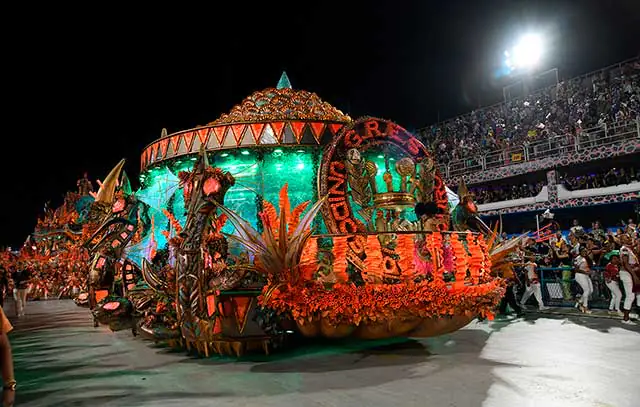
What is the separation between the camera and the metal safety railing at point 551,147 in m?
21.2

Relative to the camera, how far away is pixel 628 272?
11.3 meters

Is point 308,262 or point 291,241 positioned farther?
point 308,262

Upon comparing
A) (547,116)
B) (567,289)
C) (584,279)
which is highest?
(547,116)

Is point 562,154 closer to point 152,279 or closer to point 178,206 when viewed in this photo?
point 178,206

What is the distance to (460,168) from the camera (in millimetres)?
28047

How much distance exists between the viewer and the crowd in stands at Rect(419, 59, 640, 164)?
23.3 meters

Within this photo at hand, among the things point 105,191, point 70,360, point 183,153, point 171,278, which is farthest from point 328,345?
point 105,191

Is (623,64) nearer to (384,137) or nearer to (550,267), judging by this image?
(550,267)

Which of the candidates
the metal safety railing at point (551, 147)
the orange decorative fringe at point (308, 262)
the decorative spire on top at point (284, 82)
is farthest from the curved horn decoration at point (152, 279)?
the metal safety railing at point (551, 147)

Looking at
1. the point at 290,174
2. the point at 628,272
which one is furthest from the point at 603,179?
the point at 290,174

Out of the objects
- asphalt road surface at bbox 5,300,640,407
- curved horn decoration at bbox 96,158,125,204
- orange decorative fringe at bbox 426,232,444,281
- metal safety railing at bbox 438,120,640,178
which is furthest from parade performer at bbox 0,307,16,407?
metal safety railing at bbox 438,120,640,178

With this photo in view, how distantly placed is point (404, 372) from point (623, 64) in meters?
25.5

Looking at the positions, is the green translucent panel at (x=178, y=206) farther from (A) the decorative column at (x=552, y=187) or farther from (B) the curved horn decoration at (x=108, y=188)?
(A) the decorative column at (x=552, y=187)

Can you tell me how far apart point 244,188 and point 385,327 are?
417 cm
